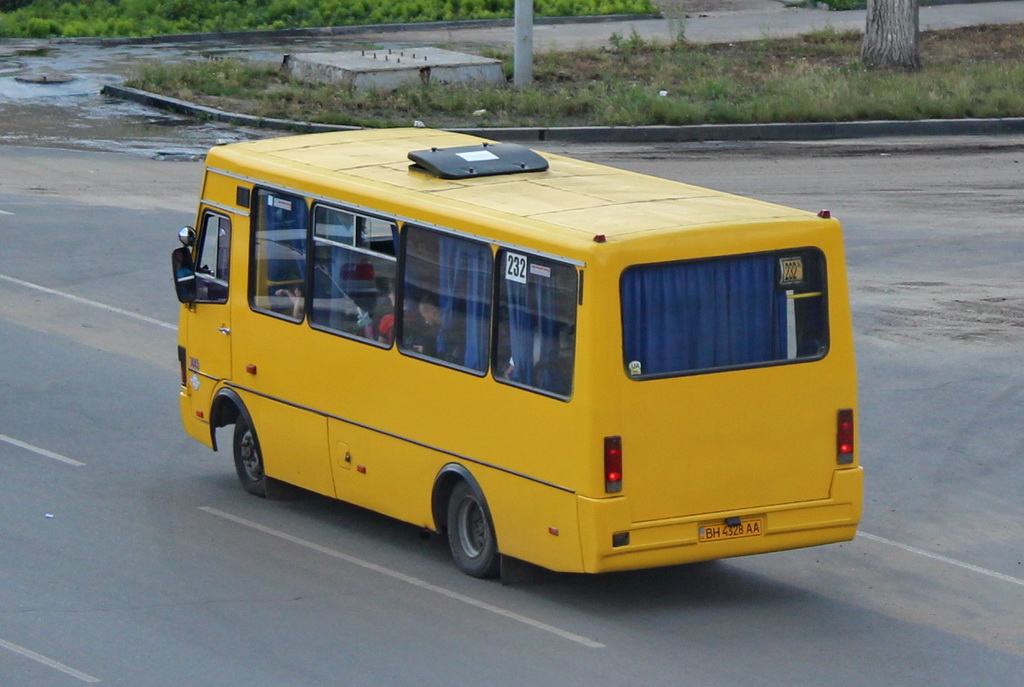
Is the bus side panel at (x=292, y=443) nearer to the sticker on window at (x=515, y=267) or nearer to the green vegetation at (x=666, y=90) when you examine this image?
the sticker on window at (x=515, y=267)

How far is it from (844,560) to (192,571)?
162 inches

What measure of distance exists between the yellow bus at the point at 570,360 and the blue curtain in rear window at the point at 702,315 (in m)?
0.01

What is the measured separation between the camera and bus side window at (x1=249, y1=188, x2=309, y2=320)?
11773mm

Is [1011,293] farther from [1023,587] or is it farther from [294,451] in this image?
[294,451]

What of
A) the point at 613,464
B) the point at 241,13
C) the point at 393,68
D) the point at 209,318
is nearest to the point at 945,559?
the point at 613,464

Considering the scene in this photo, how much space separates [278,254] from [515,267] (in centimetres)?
260

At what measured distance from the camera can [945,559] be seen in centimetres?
1130

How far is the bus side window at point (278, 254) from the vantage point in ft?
38.6

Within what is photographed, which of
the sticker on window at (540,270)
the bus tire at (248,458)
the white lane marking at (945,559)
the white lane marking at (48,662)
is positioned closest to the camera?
the white lane marking at (48,662)

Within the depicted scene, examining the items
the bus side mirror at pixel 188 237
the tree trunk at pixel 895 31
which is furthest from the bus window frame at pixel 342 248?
the tree trunk at pixel 895 31

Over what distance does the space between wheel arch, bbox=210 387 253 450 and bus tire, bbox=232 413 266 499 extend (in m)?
0.04

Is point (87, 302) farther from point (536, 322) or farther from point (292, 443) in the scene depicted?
point (536, 322)

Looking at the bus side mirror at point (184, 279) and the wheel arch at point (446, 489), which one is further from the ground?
the bus side mirror at point (184, 279)

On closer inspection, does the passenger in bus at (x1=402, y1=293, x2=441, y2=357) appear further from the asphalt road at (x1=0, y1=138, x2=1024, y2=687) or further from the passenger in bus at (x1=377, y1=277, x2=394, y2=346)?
the asphalt road at (x1=0, y1=138, x2=1024, y2=687)
